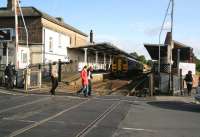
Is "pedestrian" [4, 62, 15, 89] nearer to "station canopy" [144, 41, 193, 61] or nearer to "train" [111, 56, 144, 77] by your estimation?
"station canopy" [144, 41, 193, 61]

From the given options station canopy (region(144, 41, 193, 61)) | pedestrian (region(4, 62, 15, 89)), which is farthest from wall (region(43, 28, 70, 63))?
pedestrian (region(4, 62, 15, 89))

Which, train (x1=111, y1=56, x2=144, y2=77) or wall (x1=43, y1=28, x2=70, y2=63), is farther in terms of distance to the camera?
train (x1=111, y1=56, x2=144, y2=77)

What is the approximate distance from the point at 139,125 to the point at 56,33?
40.4m

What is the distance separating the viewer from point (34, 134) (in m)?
11.4

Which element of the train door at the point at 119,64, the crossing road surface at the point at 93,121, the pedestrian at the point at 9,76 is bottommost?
the crossing road surface at the point at 93,121

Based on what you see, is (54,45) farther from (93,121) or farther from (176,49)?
(93,121)

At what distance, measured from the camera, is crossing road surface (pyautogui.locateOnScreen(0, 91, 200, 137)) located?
12203 mm

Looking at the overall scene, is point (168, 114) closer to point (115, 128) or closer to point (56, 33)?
point (115, 128)

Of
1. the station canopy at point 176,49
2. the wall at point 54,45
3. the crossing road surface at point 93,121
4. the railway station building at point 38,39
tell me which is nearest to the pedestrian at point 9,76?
the crossing road surface at point 93,121

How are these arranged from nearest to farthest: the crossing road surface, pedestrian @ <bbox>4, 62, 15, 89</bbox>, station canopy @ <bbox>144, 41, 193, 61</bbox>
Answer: the crossing road surface → pedestrian @ <bbox>4, 62, 15, 89</bbox> → station canopy @ <bbox>144, 41, 193, 61</bbox>

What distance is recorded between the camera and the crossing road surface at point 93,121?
12.2 meters

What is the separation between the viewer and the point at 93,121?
14531mm

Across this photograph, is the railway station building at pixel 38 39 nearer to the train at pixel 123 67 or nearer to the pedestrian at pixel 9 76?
the train at pixel 123 67

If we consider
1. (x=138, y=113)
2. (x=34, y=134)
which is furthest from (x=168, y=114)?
(x=34, y=134)
